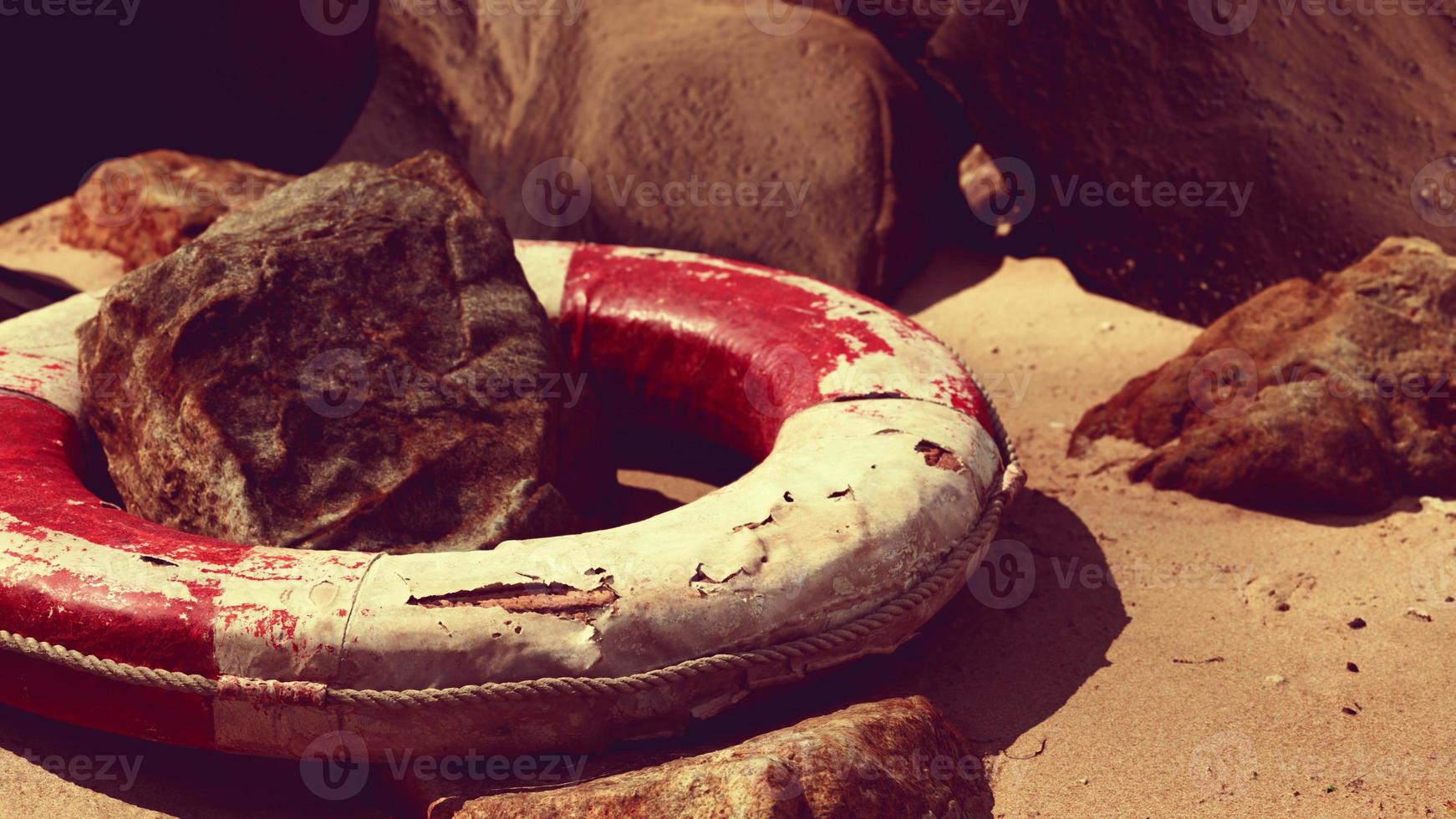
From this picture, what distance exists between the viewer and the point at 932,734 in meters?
2.29

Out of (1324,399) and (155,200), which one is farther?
(155,200)

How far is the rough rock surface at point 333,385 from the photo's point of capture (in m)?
2.55

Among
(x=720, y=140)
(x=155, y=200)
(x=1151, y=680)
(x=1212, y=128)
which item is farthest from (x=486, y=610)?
(x=155, y=200)

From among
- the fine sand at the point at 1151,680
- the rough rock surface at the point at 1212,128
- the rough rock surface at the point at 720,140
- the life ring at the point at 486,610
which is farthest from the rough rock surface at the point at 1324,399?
the rough rock surface at the point at 720,140

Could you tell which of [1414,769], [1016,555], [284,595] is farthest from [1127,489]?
[284,595]

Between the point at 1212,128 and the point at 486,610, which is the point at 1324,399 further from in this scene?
the point at 486,610

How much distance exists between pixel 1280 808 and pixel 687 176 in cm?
278

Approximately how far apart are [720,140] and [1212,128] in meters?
1.47

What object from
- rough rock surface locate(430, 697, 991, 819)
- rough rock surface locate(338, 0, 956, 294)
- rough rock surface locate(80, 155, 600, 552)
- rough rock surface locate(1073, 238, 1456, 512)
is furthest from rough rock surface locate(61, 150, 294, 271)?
rough rock surface locate(430, 697, 991, 819)

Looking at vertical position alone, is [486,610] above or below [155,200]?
above

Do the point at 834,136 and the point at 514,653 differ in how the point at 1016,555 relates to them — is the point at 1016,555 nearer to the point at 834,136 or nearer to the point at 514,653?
the point at 514,653

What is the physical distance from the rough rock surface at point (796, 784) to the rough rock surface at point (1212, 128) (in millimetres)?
2368

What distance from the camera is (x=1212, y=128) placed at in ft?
13.2

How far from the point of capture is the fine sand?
2.27m
